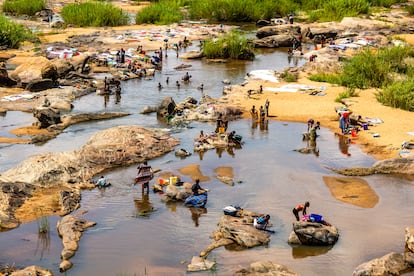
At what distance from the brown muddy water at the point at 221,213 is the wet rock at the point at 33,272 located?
341 mm

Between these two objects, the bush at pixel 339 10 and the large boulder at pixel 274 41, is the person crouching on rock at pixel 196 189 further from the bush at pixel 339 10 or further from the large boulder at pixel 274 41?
the bush at pixel 339 10

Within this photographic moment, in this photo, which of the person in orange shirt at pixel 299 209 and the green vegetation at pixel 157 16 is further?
the green vegetation at pixel 157 16

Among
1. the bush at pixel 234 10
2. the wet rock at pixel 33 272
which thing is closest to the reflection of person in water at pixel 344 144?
the wet rock at pixel 33 272

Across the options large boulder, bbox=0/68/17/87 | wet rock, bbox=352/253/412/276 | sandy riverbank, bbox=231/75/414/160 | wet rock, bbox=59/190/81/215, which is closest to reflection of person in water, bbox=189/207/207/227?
wet rock, bbox=59/190/81/215

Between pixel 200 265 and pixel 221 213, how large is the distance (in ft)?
10.7

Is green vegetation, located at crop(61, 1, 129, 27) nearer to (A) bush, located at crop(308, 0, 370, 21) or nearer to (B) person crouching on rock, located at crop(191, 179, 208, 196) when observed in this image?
(A) bush, located at crop(308, 0, 370, 21)

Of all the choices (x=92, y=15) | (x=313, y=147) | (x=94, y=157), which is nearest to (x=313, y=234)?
(x=313, y=147)

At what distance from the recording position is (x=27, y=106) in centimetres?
2920

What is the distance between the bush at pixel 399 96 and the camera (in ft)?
90.4

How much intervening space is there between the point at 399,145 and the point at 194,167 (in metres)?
7.38

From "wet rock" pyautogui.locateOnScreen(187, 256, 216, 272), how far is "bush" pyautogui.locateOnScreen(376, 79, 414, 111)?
1631cm

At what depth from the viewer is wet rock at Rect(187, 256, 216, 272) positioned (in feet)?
45.8

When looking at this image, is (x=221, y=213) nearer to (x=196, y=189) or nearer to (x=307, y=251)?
(x=196, y=189)

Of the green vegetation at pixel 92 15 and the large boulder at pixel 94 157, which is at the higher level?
the green vegetation at pixel 92 15
